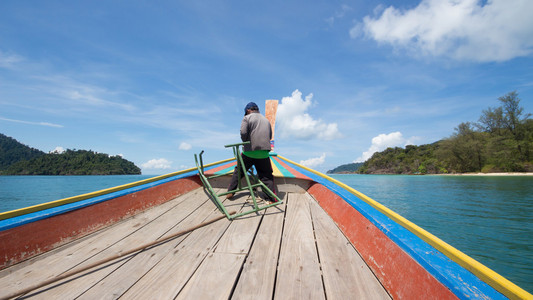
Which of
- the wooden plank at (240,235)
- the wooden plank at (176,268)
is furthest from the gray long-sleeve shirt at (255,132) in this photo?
the wooden plank at (176,268)

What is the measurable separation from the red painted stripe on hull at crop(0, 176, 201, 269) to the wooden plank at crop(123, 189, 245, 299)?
1.16 m

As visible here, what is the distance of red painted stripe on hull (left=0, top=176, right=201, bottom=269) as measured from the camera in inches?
68.3

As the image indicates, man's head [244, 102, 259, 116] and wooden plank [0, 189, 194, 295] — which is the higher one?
man's head [244, 102, 259, 116]

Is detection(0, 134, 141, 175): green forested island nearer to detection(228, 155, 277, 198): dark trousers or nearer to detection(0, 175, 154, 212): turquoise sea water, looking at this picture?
detection(0, 175, 154, 212): turquoise sea water

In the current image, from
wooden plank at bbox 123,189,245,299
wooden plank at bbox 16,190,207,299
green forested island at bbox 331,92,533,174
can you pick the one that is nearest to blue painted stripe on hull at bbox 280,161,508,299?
wooden plank at bbox 123,189,245,299

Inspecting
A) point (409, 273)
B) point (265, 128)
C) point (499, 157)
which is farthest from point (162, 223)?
point (499, 157)

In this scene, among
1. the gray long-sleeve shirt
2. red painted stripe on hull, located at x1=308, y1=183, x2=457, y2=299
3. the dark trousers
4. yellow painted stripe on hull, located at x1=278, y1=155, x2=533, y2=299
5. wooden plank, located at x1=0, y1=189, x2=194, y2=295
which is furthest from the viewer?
the dark trousers

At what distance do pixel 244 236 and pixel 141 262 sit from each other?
934 mm

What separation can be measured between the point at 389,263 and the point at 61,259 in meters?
2.63

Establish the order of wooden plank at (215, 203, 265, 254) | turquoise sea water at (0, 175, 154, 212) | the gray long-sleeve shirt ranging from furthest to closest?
turquoise sea water at (0, 175, 154, 212), the gray long-sleeve shirt, wooden plank at (215, 203, 265, 254)

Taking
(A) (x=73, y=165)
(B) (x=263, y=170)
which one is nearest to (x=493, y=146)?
(B) (x=263, y=170)

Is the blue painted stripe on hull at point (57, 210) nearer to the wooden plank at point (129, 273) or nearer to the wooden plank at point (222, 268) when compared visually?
the wooden plank at point (129, 273)

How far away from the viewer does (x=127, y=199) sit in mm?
2914

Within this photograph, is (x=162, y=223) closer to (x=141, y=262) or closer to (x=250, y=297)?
(x=141, y=262)
